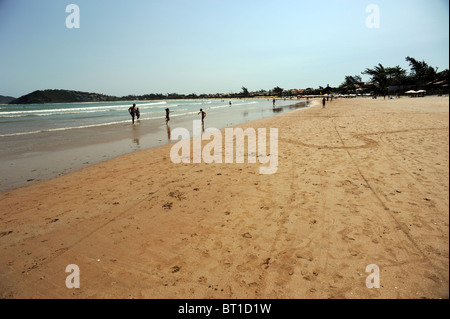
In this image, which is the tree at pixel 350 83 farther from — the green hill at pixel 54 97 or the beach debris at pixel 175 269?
the green hill at pixel 54 97

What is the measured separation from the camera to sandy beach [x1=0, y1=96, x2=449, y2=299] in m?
3.12

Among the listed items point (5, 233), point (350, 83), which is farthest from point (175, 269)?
point (350, 83)

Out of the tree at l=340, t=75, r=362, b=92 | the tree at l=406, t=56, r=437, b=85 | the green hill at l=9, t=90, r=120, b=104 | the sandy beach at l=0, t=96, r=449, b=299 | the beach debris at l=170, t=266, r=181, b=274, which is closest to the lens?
the sandy beach at l=0, t=96, r=449, b=299

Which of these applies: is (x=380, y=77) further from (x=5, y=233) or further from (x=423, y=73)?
(x=5, y=233)

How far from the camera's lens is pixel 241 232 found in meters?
4.39

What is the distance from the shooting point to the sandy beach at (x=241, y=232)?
3119 millimetres

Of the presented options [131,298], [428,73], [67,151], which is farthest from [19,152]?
[428,73]

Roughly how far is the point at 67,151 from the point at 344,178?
14.0 metres

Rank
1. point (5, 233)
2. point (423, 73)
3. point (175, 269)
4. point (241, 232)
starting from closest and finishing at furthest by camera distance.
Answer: point (175, 269) < point (241, 232) < point (5, 233) < point (423, 73)

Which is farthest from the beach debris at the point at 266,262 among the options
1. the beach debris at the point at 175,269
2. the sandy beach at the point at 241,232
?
the beach debris at the point at 175,269

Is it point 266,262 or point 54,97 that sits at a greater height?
point 54,97

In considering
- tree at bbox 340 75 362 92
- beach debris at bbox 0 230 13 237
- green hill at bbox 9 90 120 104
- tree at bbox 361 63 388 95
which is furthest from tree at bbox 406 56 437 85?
green hill at bbox 9 90 120 104

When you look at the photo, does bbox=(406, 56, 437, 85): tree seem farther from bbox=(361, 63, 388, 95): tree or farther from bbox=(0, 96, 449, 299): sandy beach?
bbox=(0, 96, 449, 299): sandy beach

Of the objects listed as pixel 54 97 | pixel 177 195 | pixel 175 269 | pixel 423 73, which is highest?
pixel 54 97
